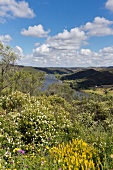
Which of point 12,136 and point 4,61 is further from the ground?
point 4,61

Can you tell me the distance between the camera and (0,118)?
29.0ft

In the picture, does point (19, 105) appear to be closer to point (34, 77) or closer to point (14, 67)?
point (14, 67)

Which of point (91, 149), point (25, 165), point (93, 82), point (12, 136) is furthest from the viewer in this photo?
point (93, 82)

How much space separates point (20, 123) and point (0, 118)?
74cm

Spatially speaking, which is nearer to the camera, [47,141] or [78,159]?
[78,159]

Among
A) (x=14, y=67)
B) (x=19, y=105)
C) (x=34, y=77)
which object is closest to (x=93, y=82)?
(x=34, y=77)

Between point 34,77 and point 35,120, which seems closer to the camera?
point 35,120

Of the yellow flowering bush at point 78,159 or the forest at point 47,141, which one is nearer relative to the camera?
the yellow flowering bush at point 78,159

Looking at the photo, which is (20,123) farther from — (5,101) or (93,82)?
(93,82)

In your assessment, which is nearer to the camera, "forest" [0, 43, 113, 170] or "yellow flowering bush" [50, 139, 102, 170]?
"yellow flowering bush" [50, 139, 102, 170]

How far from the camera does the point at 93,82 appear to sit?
199 metres

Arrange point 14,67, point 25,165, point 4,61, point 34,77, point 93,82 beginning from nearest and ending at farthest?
point 25,165, point 4,61, point 14,67, point 34,77, point 93,82

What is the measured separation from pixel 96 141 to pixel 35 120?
10.6 ft

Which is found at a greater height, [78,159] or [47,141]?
[78,159]
